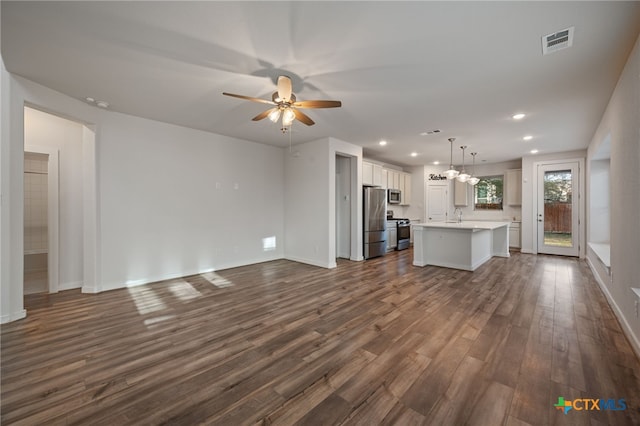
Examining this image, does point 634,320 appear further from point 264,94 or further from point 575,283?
point 264,94

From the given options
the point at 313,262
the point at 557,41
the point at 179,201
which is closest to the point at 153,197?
the point at 179,201

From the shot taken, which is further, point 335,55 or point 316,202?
point 316,202

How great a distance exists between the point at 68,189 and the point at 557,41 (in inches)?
251

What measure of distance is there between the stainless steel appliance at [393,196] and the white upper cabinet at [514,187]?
319 cm

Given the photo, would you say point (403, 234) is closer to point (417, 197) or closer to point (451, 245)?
point (417, 197)

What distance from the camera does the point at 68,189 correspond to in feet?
13.3

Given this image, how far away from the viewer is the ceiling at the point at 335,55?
195 centimetres

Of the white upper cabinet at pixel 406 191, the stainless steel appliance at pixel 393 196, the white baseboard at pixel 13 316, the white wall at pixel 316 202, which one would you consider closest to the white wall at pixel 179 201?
the white wall at pixel 316 202

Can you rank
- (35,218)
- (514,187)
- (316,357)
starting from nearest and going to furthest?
(316,357), (35,218), (514,187)

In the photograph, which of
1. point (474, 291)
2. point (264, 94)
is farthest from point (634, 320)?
point (264, 94)

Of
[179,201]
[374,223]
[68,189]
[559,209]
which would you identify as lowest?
[374,223]

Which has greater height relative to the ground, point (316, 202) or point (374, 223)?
point (316, 202)

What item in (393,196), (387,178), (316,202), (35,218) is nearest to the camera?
(35,218)

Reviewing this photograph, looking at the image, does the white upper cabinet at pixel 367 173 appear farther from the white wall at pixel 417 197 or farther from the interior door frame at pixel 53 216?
the interior door frame at pixel 53 216
